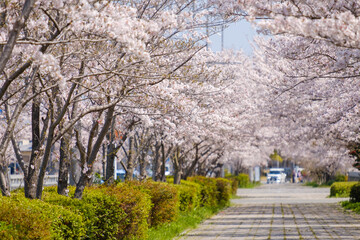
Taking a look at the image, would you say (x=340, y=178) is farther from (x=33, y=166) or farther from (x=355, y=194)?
(x=33, y=166)

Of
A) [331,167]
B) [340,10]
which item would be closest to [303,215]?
[340,10]

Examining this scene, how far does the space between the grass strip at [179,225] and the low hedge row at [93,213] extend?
23 centimetres

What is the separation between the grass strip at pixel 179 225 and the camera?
12.3 meters

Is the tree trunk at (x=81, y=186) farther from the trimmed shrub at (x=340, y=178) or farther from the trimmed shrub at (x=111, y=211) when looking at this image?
the trimmed shrub at (x=340, y=178)

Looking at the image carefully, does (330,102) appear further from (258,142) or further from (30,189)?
(258,142)

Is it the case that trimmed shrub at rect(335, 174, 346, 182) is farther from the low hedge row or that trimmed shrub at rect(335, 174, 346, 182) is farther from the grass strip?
the low hedge row

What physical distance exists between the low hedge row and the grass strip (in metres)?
0.23

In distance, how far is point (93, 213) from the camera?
8.74m

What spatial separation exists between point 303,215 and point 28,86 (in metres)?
14.2

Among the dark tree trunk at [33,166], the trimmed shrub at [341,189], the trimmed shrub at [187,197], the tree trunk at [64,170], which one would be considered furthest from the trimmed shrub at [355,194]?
the dark tree trunk at [33,166]

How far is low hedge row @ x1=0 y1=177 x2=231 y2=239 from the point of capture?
5.91 metres

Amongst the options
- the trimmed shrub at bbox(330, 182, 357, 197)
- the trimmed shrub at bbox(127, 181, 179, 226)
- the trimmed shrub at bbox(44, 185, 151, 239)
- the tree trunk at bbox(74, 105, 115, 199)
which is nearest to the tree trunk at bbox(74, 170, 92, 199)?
the tree trunk at bbox(74, 105, 115, 199)

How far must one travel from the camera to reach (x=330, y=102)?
17297mm

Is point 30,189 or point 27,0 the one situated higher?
point 27,0
